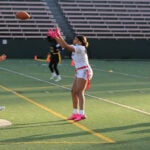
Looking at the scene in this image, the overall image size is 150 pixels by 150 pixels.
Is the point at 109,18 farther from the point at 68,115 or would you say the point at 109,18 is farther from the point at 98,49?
the point at 68,115

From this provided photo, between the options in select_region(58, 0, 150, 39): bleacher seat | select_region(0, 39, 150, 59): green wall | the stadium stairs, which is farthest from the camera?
select_region(58, 0, 150, 39): bleacher seat

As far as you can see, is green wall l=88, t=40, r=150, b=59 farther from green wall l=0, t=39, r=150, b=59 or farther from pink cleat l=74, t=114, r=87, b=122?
pink cleat l=74, t=114, r=87, b=122

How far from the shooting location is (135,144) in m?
6.88

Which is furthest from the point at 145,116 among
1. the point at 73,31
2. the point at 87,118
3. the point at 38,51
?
the point at 73,31

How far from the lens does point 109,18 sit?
36688 millimetres

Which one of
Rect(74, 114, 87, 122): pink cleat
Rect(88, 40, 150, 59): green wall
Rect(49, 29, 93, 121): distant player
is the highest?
Rect(49, 29, 93, 121): distant player

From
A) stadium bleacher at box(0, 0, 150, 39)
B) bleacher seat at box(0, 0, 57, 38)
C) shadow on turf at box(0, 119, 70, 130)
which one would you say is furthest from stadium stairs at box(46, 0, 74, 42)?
shadow on turf at box(0, 119, 70, 130)

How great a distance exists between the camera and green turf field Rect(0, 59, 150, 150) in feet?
22.7

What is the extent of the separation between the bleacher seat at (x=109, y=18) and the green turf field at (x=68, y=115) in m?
19.9

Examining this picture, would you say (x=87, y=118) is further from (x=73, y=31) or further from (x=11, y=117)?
(x=73, y=31)

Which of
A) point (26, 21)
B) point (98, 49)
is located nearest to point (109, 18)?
point (98, 49)

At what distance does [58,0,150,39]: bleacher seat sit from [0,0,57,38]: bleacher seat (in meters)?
1.63

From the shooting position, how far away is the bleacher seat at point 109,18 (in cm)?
3525

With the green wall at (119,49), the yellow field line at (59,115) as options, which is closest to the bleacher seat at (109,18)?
the green wall at (119,49)
